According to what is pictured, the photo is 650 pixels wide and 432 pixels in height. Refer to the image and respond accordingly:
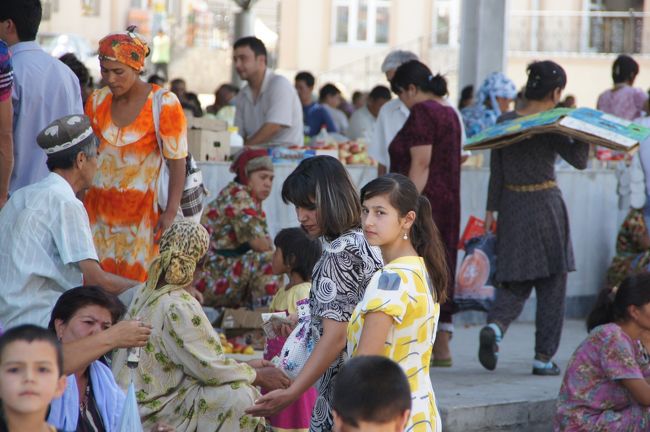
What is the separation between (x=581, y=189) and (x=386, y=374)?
8052mm

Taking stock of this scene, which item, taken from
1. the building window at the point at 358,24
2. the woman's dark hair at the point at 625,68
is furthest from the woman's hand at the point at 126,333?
the building window at the point at 358,24

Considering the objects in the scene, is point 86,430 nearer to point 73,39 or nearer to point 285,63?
point 73,39

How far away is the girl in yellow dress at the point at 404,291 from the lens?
4418 millimetres

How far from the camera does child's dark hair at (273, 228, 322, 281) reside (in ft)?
24.0

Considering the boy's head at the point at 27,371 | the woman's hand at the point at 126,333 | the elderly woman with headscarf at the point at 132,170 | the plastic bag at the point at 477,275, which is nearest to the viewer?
the boy's head at the point at 27,371

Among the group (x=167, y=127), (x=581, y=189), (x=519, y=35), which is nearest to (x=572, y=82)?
(x=519, y=35)

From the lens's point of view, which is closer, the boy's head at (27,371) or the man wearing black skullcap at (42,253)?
the boy's head at (27,371)

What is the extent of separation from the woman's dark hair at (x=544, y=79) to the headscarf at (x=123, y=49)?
2.69 m

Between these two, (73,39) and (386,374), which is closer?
(386,374)

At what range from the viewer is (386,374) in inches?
148

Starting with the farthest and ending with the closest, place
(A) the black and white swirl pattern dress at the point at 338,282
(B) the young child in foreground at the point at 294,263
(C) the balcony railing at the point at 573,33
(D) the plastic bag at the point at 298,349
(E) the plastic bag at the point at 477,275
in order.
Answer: (C) the balcony railing at the point at 573,33 < (E) the plastic bag at the point at 477,275 < (B) the young child in foreground at the point at 294,263 < (D) the plastic bag at the point at 298,349 < (A) the black and white swirl pattern dress at the point at 338,282

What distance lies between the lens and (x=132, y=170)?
22.2 feet

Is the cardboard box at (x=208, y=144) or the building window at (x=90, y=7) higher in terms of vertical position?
the building window at (x=90, y=7)

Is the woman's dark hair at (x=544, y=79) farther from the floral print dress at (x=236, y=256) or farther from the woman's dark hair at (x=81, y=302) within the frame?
the woman's dark hair at (x=81, y=302)
